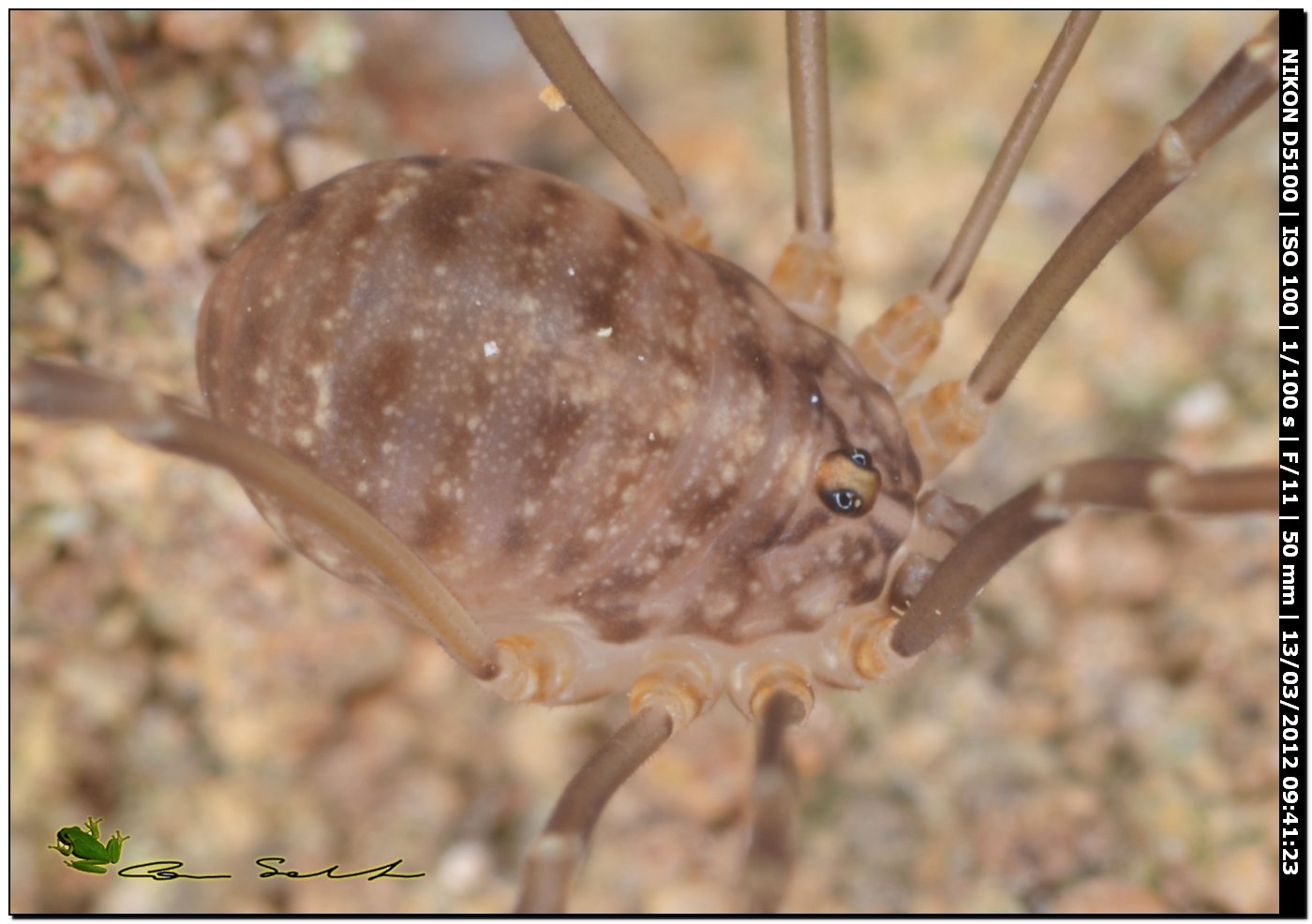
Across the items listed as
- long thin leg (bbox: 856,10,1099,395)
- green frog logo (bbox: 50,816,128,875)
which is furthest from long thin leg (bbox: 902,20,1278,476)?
green frog logo (bbox: 50,816,128,875)

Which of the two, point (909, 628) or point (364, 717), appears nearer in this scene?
point (909, 628)

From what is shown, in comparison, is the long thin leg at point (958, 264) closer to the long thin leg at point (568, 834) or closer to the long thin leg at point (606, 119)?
the long thin leg at point (606, 119)

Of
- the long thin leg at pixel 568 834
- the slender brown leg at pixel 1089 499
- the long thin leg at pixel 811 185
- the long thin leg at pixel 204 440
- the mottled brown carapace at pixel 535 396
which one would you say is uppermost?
the long thin leg at pixel 811 185

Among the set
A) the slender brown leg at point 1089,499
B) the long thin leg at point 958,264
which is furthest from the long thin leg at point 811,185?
the slender brown leg at point 1089,499

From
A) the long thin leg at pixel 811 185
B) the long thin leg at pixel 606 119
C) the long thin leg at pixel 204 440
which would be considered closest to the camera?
the long thin leg at pixel 204 440

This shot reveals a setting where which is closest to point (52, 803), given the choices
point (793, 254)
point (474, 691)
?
point (474, 691)

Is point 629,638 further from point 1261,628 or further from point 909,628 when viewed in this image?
point 1261,628
